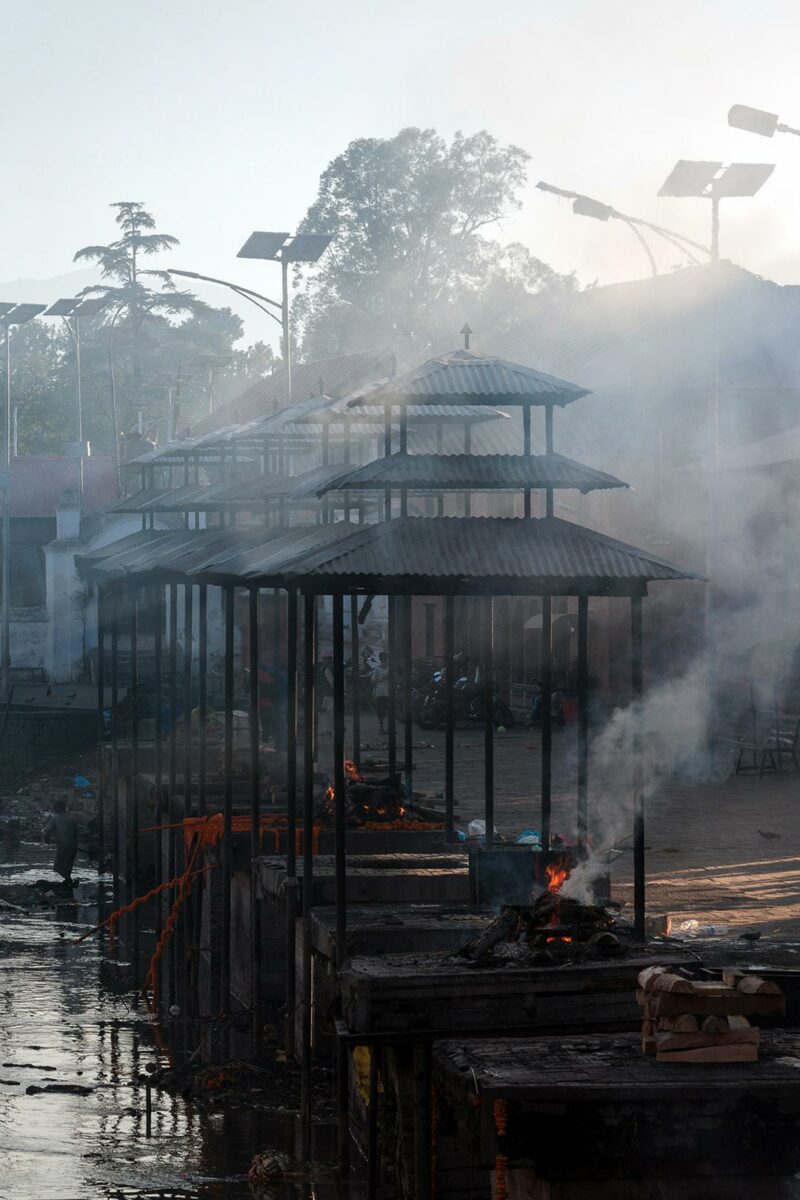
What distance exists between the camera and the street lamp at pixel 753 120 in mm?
20047

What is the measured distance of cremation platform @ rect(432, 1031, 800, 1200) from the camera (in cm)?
725

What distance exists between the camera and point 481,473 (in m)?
13.4

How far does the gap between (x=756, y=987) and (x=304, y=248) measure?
68.1ft

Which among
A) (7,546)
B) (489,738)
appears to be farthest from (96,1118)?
(7,546)

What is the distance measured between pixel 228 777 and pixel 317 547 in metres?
3.67

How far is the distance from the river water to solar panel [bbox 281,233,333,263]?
12.9 meters

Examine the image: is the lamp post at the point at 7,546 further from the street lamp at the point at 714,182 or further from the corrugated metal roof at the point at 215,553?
the street lamp at the point at 714,182

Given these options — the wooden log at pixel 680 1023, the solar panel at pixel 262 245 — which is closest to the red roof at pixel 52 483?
the solar panel at pixel 262 245

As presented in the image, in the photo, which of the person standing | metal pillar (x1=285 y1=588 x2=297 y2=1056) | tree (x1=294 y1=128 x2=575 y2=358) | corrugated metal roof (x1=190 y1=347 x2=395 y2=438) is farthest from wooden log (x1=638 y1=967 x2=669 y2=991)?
tree (x1=294 y1=128 x2=575 y2=358)

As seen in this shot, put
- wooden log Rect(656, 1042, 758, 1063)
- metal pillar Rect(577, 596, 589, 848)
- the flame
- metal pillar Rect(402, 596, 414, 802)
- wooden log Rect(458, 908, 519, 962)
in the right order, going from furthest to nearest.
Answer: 1. the flame
2. metal pillar Rect(402, 596, 414, 802)
3. metal pillar Rect(577, 596, 589, 848)
4. wooden log Rect(458, 908, 519, 962)
5. wooden log Rect(656, 1042, 758, 1063)

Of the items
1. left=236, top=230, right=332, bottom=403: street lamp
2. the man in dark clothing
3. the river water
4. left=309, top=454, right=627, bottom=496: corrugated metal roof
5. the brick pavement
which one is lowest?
the river water

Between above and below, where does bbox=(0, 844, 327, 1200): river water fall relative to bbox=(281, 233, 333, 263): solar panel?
below

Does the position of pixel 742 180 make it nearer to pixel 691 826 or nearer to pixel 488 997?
pixel 691 826

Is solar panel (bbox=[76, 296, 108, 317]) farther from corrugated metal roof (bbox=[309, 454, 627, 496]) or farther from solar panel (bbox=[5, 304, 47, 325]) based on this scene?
corrugated metal roof (bbox=[309, 454, 627, 496])
